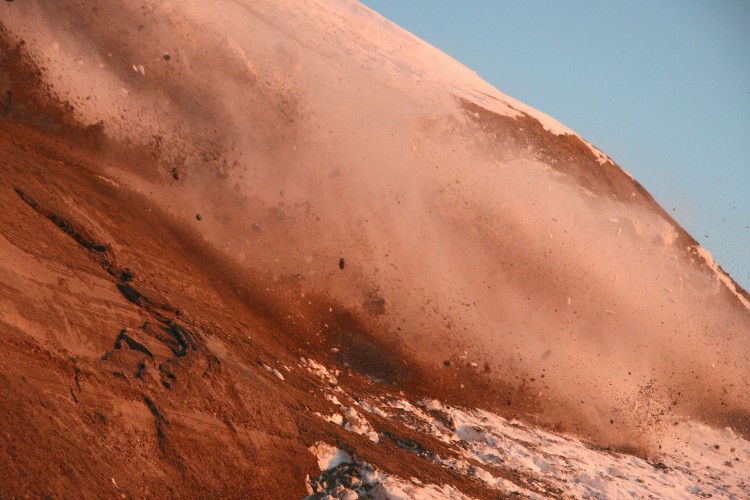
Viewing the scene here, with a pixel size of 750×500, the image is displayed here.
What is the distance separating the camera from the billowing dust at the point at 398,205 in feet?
34.1

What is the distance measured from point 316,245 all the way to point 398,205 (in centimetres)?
160

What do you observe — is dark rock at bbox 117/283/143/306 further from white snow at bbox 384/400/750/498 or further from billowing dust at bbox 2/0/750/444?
white snow at bbox 384/400/750/498

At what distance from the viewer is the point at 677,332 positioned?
12.6 m

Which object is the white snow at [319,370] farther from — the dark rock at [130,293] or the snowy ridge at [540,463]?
the dark rock at [130,293]

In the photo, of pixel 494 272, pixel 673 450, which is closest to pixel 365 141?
pixel 494 272

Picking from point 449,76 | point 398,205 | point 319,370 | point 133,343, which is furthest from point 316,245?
point 449,76

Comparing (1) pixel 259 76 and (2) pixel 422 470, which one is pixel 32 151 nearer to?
(1) pixel 259 76

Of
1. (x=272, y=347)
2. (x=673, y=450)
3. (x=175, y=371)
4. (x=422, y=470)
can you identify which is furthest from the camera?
(x=673, y=450)

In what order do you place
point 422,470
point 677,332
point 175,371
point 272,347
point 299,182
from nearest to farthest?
1. point 175,371
2. point 422,470
3. point 272,347
4. point 299,182
5. point 677,332

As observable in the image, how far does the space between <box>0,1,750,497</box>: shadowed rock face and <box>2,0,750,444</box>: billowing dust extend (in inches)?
1.4

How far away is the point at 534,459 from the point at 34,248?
6.27 m

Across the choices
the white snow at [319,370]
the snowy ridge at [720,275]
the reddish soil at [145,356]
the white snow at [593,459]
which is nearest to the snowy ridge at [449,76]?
the snowy ridge at [720,275]

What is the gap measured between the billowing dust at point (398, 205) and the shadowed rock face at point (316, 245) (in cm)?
4

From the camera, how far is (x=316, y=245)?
34.5ft
